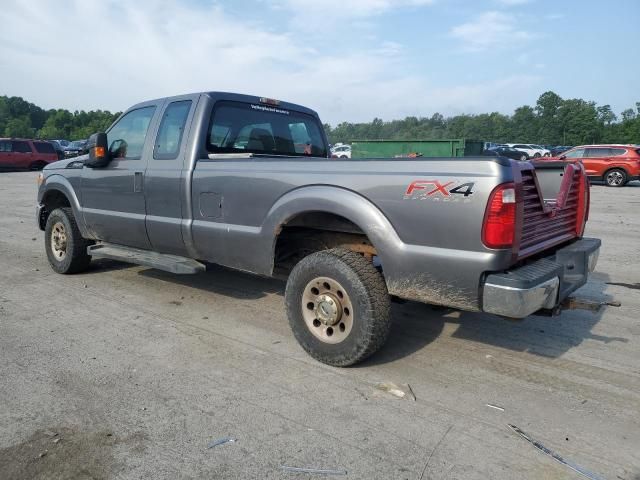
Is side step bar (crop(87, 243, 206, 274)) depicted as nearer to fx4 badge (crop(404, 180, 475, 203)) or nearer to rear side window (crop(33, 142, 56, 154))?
fx4 badge (crop(404, 180, 475, 203))

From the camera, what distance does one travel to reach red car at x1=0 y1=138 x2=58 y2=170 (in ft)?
88.6

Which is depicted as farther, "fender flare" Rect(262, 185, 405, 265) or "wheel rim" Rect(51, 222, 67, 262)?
"wheel rim" Rect(51, 222, 67, 262)

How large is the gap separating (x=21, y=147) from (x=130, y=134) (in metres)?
26.2

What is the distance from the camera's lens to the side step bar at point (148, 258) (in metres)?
4.57

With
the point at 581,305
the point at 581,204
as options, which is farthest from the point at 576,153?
the point at 581,305

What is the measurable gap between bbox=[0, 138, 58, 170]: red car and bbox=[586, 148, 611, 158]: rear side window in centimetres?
2621

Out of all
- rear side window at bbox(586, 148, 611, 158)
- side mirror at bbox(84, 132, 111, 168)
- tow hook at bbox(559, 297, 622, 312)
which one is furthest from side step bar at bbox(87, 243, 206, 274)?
rear side window at bbox(586, 148, 611, 158)

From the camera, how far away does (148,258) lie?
194 inches

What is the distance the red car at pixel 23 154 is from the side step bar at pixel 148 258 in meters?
25.0

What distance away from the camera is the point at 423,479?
→ 7.95ft

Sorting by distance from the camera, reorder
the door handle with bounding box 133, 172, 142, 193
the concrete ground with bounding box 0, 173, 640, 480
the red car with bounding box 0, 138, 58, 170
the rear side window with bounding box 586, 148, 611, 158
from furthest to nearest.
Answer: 1. the red car with bounding box 0, 138, 58, 170
2. the rear side window with bounding box 586, 148, 611, 158
3. the door handle with bounding box 133, 172, 142, 193
4. the concrete ground with bounding box 0, 173, 640, 480

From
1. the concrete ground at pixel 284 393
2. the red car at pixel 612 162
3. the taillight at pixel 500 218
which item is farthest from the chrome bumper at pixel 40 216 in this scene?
the red car at pixel 612 162

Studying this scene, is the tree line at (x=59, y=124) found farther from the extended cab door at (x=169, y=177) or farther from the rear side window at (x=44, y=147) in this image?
the extended cab door at (x=169, y=177)

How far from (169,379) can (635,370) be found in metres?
3.24
